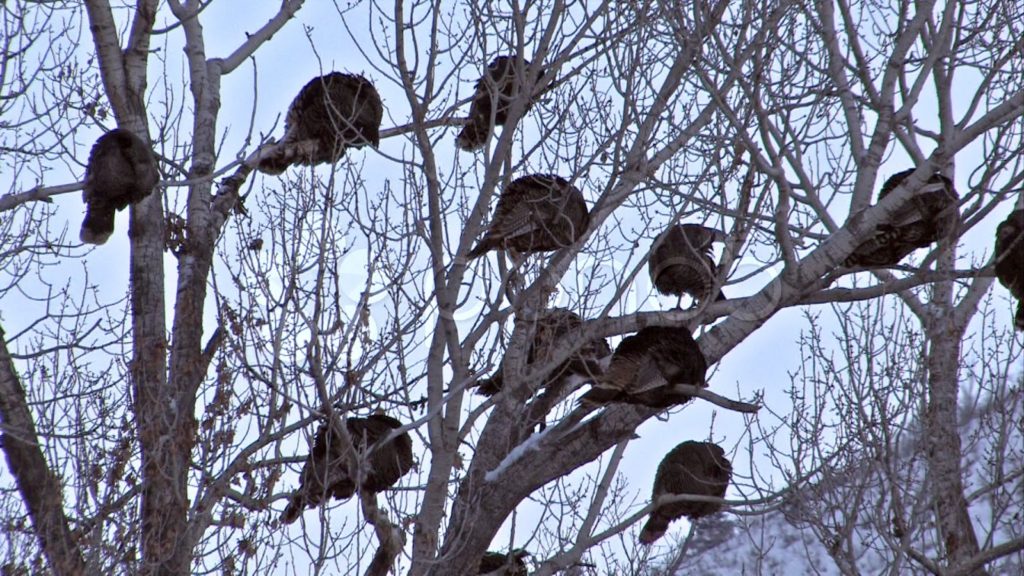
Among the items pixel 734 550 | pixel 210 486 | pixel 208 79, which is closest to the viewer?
pixel 210 486

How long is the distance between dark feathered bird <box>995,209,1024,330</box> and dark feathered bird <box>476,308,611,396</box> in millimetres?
2385

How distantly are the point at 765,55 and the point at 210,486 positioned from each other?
4.43m

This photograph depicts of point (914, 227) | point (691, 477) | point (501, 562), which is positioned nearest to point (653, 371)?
point (914, 227)

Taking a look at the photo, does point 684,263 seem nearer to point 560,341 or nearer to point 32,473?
point 560,341

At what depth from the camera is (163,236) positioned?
8.98 meters

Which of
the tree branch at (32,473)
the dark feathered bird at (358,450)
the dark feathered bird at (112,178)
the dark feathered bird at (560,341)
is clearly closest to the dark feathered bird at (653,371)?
the dark feathered bird at (560,341)

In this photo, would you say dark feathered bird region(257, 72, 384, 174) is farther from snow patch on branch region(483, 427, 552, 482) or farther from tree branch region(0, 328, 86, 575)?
snow patch on branch region(483, 427, 552, 482)

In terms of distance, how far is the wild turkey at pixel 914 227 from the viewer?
592cm

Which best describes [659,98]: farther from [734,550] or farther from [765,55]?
[734,550]

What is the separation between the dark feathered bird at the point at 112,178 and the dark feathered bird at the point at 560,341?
286 centimetres

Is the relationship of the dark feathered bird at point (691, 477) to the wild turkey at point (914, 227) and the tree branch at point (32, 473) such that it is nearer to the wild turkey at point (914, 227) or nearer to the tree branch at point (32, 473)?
the wild turkey at point (914, 227)

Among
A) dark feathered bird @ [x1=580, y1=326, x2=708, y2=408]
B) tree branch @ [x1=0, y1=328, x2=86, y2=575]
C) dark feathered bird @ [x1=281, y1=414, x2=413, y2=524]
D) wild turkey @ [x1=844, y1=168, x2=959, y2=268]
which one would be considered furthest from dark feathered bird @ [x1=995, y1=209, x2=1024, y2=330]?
tree branch @ [x1=0, y1=328, x2=86, y2=575]

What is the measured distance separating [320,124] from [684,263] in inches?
125

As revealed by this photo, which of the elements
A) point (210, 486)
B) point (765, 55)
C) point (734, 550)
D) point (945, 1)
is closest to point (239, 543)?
point (210, 486)
